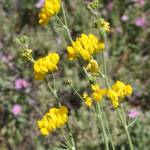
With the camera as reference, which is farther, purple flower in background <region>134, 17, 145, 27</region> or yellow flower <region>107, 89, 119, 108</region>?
purple flower in background <region>134, 17, 145, 27</region>

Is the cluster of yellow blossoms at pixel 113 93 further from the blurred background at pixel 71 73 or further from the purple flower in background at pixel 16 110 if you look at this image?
the purple flower in background at pixel 16 110

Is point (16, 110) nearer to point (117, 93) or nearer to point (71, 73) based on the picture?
point (71, 73)

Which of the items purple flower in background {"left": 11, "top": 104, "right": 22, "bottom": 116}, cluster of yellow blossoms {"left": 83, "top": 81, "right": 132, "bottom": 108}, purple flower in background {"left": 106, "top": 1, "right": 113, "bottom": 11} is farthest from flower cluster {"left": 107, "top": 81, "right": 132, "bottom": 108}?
purple flower in background {"left": 106, "top": 1, "right": 113, "bottom": 11}

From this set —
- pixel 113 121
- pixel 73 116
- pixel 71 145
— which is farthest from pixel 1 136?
pixel 71 145

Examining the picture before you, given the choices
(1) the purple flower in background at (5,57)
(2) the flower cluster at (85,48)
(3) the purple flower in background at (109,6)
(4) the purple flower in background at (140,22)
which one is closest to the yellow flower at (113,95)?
(2) the flower cluster at (85,48)

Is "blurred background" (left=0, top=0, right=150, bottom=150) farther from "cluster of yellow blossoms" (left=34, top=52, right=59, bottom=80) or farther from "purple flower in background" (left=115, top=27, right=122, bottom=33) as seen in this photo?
"cluster of yellow blossoms" (left=34, top=52, right=59, bottom=80)

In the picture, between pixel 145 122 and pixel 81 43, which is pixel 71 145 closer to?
pixel 81 43
